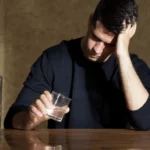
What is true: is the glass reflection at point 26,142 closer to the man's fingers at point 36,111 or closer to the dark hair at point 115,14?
the man's fingers at point 36,111

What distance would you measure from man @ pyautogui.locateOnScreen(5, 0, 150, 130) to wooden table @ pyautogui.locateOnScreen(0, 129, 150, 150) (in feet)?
0.70

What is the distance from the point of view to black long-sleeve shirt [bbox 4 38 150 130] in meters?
1.57

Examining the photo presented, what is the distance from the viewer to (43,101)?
1.17 m

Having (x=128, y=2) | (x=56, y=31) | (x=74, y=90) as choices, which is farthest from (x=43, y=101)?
(x=56, y=31)

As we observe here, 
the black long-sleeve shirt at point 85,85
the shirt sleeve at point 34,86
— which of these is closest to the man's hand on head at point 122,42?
the black long-sleeve shirt at point 85,85

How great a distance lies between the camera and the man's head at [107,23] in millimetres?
1435

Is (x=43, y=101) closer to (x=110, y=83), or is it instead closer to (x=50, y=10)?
(x=110, y=83)

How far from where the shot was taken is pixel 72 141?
3.37ft

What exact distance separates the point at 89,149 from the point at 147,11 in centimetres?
159

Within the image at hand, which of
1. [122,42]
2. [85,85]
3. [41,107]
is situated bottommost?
[85,85]

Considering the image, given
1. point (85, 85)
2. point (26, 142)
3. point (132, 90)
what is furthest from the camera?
point (85, 85)

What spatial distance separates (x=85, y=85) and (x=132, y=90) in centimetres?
23

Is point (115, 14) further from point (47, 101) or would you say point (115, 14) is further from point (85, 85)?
point (47, 101)

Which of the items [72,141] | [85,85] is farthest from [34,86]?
[72,141]
